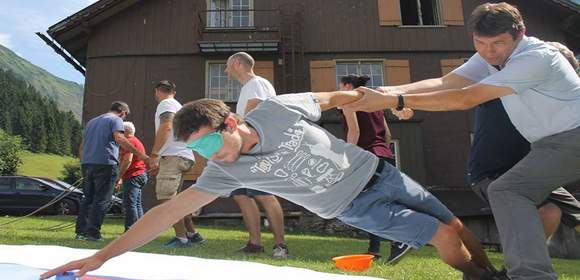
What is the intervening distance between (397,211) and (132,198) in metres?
3.74

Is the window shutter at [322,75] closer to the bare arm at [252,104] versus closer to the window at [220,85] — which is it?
the window at [220,85]

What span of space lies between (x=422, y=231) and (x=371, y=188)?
0.33 metres

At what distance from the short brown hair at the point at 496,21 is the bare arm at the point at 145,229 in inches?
61.5

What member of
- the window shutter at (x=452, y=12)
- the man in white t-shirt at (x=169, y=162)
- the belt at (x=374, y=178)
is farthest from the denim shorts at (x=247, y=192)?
the window shutter at (x=452, y=12)

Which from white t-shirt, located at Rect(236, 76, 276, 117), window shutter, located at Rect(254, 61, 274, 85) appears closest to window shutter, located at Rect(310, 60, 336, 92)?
window shutter, located at Rect(254, 61, 274, 85)

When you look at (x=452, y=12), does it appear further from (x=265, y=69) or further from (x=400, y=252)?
(x=400, y=252)

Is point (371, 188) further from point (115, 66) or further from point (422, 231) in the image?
point (115, 66)

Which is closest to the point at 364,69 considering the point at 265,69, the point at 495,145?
the point at 265,69

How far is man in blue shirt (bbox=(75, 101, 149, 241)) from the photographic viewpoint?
5.18m

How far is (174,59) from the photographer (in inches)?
542

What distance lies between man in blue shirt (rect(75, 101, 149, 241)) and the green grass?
5404 centimetres

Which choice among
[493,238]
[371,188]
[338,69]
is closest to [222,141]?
[371,188]

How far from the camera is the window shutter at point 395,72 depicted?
13.8 meters

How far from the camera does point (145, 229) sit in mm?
2127
